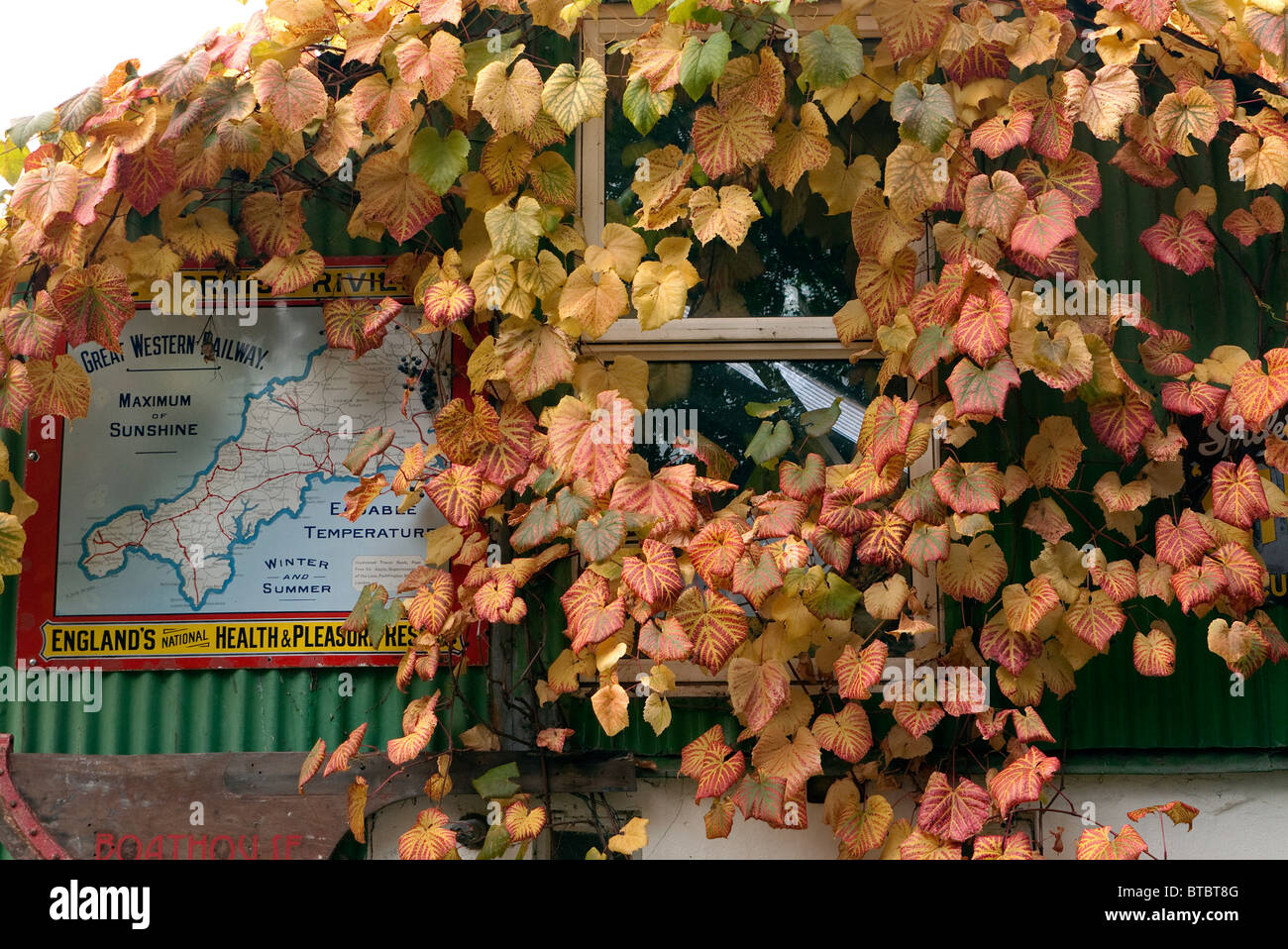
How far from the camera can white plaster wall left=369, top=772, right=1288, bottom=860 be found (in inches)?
116

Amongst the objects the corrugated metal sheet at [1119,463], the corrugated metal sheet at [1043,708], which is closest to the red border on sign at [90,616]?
the corrugated metal sheet at [1043,708]

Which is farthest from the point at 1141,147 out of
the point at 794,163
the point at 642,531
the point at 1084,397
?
the point at 642,531

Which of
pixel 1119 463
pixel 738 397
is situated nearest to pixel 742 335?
pixel 738 397

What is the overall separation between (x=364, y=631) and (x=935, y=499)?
4.92 feet

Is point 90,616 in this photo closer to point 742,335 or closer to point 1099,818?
point 742,335

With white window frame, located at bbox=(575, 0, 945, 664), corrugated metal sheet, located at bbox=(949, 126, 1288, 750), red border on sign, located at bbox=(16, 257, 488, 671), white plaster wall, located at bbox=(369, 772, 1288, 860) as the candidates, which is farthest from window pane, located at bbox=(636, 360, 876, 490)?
white plaster wall, located at bbox=(369, 772, 1288, 860)

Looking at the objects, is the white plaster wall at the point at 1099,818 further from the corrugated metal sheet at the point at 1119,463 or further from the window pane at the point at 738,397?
the window pane at the point at 738,397

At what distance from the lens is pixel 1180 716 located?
2.98 metres

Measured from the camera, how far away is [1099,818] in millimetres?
2967

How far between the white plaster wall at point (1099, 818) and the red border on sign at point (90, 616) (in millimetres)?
498

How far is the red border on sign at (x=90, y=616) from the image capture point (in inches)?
120

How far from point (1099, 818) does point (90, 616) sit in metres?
2.81

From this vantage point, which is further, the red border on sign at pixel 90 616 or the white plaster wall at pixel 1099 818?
the red border on sign at pixel 90 616

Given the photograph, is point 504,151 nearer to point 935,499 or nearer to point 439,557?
point 439,557
